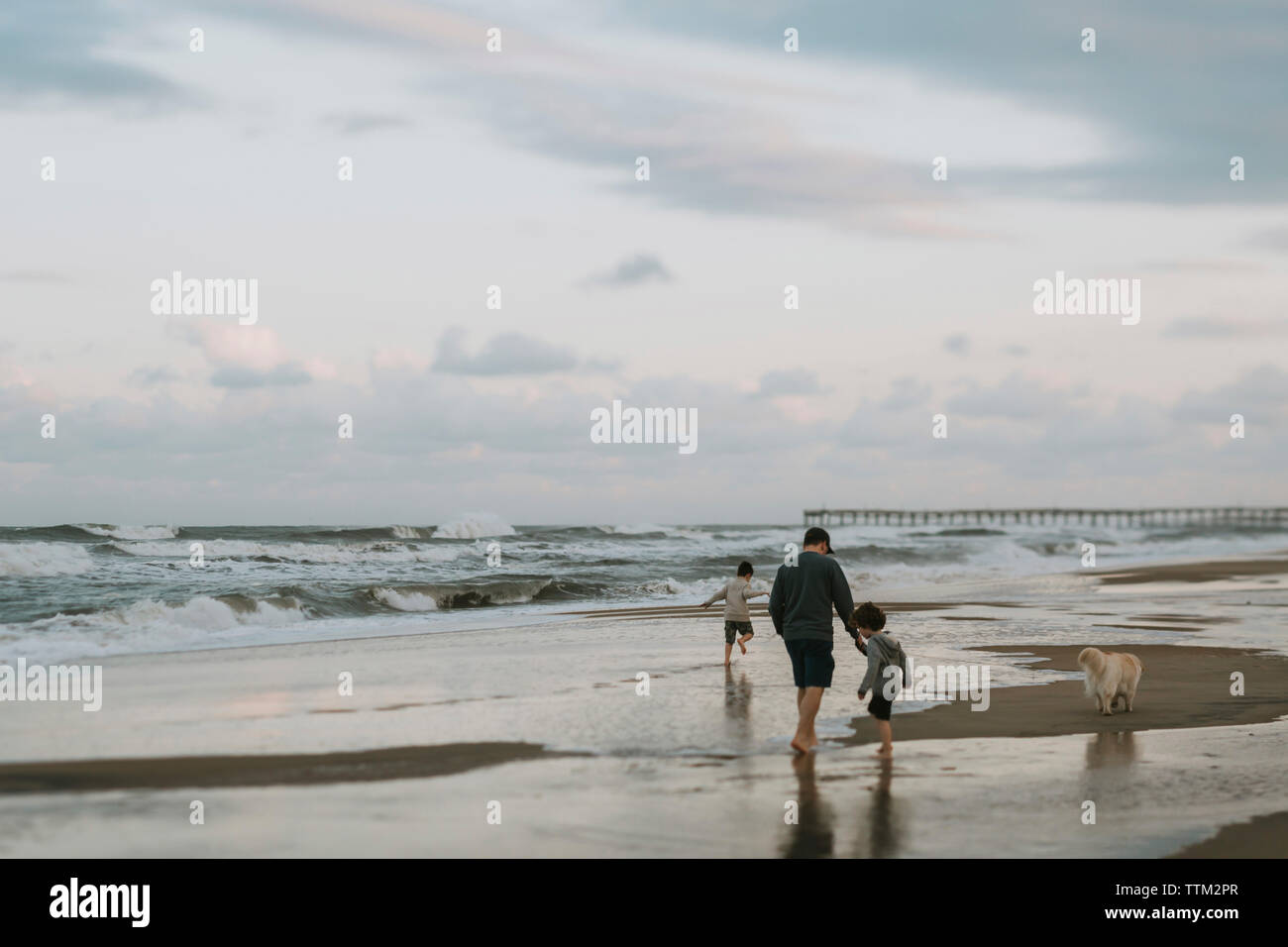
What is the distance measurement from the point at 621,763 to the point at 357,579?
2465 cm

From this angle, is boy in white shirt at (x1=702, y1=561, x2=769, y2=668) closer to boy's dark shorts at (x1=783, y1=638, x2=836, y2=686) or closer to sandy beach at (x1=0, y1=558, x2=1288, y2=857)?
sandy beach at (x1=0, y1=558, x2=1288, y2=857)

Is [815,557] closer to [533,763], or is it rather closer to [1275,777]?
[533,763]

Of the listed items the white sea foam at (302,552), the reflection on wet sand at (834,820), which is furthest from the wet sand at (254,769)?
the white sea foam at (302,552)

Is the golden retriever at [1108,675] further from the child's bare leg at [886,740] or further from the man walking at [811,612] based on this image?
the man walking at [811,612]

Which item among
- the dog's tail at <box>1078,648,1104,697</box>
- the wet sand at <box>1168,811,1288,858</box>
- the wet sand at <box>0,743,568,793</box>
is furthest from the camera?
the dog's tail at <box>1078,648,1104,697</box>

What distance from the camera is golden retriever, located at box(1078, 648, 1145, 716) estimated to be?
11.0 meters

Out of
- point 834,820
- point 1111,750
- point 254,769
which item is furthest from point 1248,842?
point 254,769

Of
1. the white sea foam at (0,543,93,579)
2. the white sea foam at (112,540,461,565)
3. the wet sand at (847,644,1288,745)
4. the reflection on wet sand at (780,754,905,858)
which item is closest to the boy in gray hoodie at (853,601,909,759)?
the wet sand at (847,644,1288,745)

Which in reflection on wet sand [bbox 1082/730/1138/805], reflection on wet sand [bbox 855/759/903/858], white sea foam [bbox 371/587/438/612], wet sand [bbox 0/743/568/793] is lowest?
white sea foam [bbox 371/587/438/612]

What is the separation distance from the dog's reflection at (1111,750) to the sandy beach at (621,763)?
0.04 meters

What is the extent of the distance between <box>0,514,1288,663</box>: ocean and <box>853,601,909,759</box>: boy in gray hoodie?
1178 cm

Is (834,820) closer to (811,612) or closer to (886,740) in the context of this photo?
(886,740)

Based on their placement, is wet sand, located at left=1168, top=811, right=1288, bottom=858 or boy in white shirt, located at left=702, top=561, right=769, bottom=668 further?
boy in white shirt, located at left=702, top=561, right=769, bottom=668
